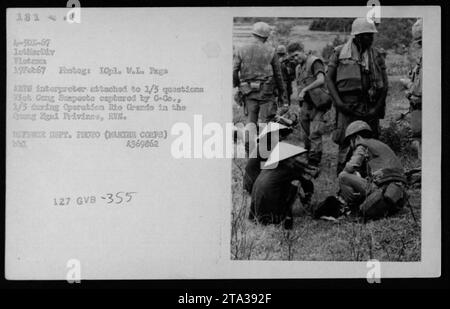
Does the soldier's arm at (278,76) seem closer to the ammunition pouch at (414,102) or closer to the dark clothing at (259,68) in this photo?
the dark clothing at (259,68)

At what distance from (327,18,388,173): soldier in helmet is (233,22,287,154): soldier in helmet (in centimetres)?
30

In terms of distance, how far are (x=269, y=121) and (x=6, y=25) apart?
1544 millimetres

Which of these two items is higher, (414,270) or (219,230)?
(219,230)

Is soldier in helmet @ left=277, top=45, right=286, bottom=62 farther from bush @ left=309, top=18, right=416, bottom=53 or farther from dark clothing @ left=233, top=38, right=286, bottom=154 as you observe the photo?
bush @ left=309, top=18, right=416, bottom=53

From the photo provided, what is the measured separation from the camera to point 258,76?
352 cm

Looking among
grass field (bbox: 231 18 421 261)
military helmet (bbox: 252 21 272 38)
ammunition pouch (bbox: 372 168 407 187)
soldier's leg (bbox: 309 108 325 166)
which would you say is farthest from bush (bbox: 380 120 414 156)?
military helmet (bbox: 252 21 272 38)

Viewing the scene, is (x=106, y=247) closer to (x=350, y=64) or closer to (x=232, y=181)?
(x=232, y=181)

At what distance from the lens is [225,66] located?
3.51 metres

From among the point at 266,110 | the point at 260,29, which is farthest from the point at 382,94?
the point at 260,29

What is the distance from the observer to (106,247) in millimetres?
3498

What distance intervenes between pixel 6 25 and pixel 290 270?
6.78 feet

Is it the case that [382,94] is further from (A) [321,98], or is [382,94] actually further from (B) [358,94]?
(A) [321,98]

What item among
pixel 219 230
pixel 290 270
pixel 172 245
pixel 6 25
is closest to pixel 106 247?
pixel 172 245
